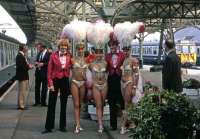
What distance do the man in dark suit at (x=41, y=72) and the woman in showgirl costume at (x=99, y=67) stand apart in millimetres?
4897

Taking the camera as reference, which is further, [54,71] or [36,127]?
[36,127]

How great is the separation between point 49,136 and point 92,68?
60.5 inches

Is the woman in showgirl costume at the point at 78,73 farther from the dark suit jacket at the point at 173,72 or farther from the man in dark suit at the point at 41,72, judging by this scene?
the man in dark suit at the point at 41,72

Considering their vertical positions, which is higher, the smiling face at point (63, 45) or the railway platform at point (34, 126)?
the smiling face at point (63, 45)

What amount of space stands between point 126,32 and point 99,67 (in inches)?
33.7

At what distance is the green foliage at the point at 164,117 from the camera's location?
817 cm

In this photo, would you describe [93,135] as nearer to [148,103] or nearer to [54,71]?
[54,71]

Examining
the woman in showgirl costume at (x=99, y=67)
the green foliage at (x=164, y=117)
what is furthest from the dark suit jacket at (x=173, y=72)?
the green foliage at (x=164, y=117)

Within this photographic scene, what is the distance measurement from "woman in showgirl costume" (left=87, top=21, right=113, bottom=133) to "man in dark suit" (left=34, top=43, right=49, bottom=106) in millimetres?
4897

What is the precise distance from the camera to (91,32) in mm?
11992

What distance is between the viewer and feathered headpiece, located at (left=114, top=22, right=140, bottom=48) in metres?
11.6

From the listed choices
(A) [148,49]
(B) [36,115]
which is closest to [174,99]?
(B) [36,115]

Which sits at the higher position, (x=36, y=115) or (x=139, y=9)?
(x=139, y=9)

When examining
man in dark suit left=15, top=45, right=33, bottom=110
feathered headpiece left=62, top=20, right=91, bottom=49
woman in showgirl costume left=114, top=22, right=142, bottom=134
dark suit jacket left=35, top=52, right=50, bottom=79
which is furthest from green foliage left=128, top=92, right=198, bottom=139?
dark suit jacket left=35, top=52, right=50, bottom=79
